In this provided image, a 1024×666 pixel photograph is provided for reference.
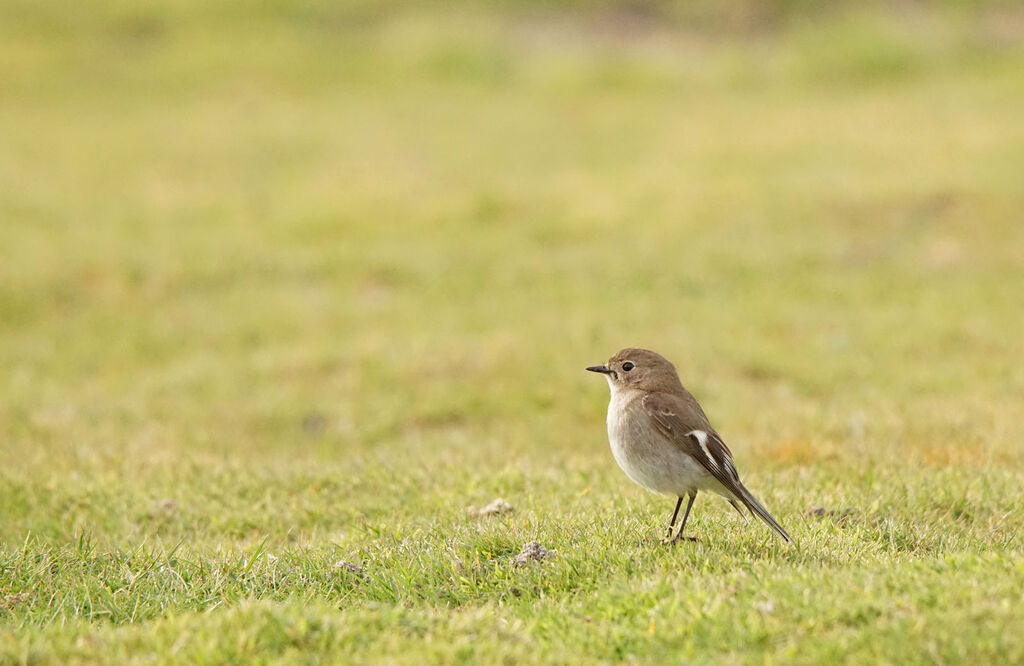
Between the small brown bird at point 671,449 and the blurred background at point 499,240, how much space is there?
95.3 inches

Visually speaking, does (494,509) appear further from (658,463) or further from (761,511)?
(761,511)

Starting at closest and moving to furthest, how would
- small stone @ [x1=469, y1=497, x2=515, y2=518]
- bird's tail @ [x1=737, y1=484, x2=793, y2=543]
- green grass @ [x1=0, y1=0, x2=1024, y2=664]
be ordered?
green grass @ [x1=0, y1=0, x2=1024, y2=664], bird's tail @ [x1=737, y1=484, x2=793, y2=543], small stone @ [x1=469, y1=497, x2=515, y2=518]

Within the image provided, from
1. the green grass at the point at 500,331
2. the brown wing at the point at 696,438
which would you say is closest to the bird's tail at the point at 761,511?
the brown wing at the point at 696,438

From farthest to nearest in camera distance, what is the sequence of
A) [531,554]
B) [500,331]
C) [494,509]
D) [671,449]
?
1. [500,331]
2. [494,509]
3. [671,449]
4. [531,554]

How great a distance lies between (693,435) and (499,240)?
38.2 feet

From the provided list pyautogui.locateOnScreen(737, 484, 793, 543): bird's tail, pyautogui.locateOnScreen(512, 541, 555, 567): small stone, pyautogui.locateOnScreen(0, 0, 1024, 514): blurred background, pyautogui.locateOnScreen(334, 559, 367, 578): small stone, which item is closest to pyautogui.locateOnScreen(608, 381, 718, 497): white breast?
pyautogui.locateOnScreen(737, 484, 793, 543): bird's tail

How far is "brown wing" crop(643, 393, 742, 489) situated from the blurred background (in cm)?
246

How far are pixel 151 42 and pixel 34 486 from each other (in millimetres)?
27390

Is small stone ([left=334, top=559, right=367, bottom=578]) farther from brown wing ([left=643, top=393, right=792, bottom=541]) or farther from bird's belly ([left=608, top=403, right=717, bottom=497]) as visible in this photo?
brown wing ([left=643, top=393, right=792, bottom=541])

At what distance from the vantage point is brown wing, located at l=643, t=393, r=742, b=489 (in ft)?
20.4

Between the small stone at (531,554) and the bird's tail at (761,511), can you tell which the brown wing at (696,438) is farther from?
the small stone at (531,554)

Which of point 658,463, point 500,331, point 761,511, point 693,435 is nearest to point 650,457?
point 658,463

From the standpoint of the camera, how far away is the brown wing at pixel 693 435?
245 inches

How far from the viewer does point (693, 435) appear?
6.33 m
